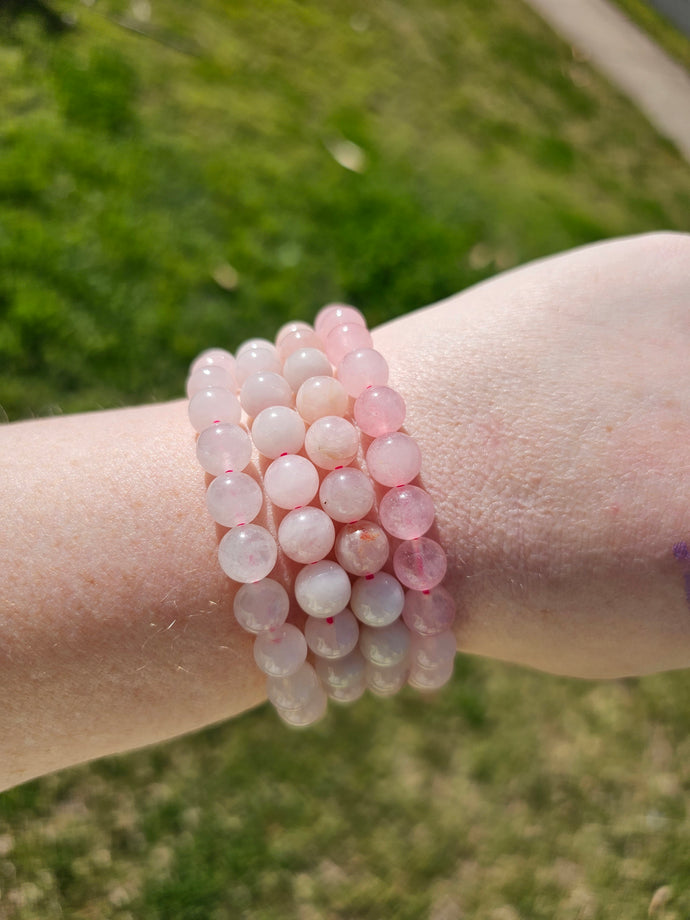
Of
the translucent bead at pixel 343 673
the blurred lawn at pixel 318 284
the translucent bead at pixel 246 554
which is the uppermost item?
the translucent bead at pixel 246 554

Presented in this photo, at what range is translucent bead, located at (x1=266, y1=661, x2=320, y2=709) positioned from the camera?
1.15m

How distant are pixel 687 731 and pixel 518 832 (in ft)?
1.78

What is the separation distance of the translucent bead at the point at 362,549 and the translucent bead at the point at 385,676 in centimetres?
16

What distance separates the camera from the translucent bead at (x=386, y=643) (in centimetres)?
116

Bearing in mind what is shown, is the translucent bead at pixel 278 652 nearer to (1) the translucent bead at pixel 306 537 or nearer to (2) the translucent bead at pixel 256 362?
(1) the translucent bead at pixel 306 537

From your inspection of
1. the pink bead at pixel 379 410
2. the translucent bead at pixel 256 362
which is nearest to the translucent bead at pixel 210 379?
the translucent bead at pixel 256 362

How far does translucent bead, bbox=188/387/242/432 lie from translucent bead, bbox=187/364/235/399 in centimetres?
5

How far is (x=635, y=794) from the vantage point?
184 cm

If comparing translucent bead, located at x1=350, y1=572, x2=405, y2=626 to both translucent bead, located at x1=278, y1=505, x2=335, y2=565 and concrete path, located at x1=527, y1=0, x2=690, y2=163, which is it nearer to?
translucent bead, located at x1=278, y1=505, x2=335, y2=565

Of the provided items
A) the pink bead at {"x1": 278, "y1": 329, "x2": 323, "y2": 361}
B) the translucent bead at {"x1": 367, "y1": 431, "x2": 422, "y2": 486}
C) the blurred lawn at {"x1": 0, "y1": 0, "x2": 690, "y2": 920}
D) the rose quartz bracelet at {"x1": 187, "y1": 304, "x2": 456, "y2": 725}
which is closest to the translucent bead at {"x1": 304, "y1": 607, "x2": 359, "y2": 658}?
the rose quartz bracelet at {"x1": 187, "y1": 304, "x2": 456, "y2": 725}

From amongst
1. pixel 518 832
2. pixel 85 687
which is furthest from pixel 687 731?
pixel 85 687

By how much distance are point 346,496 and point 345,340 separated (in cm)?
29

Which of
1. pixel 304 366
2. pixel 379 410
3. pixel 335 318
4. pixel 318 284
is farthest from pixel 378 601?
pixel 318 284

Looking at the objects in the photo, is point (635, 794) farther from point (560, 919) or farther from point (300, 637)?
point (300, 637)
